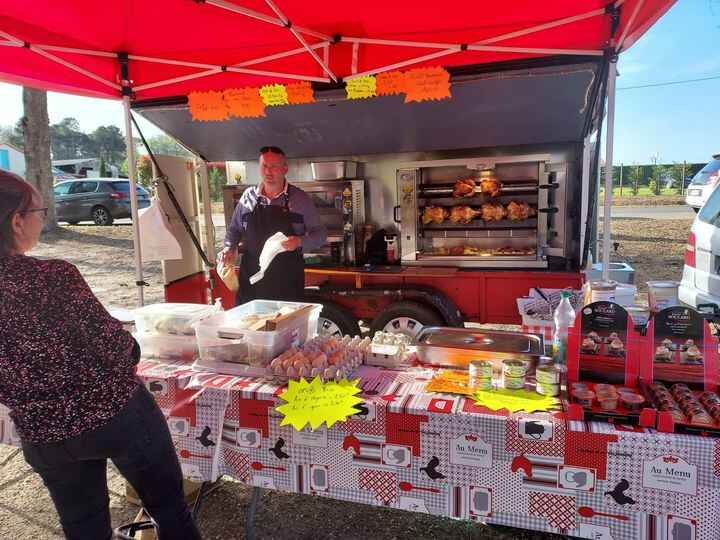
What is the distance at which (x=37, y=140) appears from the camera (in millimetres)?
12984

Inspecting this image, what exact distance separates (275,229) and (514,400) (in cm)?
236

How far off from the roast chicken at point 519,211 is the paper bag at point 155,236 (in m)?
2.97

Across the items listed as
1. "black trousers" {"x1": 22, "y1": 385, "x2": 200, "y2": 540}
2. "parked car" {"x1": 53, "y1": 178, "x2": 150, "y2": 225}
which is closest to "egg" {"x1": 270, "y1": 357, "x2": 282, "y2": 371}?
"black trousers" {"x1": 22, "y1": 385, "x2": 200, "y2": 540}

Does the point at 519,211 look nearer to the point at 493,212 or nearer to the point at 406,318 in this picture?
the point at 493,212

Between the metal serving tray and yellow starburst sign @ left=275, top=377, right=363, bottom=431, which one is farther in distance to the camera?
the metal serving tray

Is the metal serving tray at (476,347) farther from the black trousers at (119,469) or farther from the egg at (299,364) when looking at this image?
the black trousers at (119,469)

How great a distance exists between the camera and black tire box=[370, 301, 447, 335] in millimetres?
4406

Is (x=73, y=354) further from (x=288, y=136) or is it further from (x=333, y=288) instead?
(x=288, y=136)

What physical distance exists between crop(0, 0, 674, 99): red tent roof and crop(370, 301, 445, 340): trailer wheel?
6.84ft

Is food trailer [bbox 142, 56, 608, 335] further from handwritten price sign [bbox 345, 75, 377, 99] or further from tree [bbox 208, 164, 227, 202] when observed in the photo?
tree [bbox 208, 164, 227, 202]

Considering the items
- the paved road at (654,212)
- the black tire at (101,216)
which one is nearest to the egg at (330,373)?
A: the black tire at (101,216)

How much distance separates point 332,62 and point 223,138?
6.82ft

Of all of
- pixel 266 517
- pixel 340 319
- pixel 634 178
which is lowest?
pixel 266 517

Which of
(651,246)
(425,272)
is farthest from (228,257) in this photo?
(651,246)
